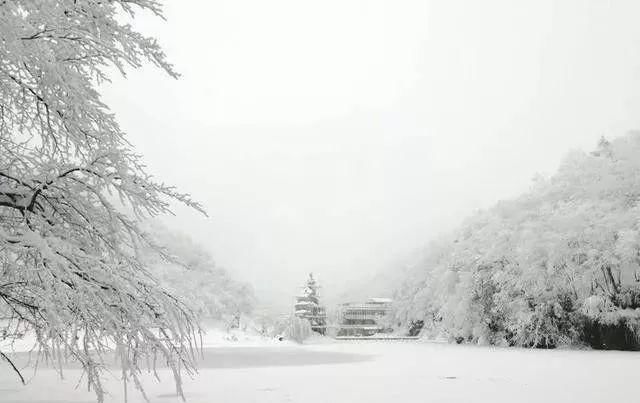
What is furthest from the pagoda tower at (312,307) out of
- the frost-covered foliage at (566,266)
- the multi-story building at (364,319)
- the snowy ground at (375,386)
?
the snowy ground at (375,386)

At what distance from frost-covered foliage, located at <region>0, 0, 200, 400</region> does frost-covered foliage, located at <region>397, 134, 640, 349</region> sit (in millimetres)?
25626

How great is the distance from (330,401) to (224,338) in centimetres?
3925

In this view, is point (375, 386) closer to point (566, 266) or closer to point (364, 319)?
point (566, 266)

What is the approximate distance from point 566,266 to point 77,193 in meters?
28.3

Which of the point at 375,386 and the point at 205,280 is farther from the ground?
the point at 205,280

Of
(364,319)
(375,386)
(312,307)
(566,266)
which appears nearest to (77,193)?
(375,386)

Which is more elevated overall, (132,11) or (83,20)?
(132,11)

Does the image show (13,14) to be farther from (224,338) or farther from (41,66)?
(224,338)

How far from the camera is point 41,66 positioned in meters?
4.43

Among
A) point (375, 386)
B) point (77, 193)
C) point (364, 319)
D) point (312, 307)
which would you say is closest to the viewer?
point (77, 193)

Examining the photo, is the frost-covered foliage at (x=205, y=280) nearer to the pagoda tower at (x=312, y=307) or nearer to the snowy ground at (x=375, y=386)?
the pagoda tower at (x=312, y=307)

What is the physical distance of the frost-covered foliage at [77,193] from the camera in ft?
13.7

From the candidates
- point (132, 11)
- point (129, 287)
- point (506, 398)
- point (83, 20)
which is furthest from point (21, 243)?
point (506, 398)

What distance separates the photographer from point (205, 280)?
226ft
